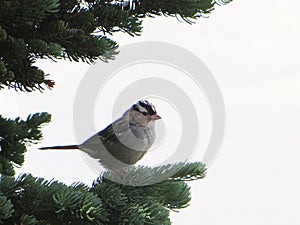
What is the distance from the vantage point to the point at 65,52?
327 centimetres

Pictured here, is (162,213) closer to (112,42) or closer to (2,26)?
(112,42)

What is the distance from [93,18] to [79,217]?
1.14m

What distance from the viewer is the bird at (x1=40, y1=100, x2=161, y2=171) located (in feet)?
13.9

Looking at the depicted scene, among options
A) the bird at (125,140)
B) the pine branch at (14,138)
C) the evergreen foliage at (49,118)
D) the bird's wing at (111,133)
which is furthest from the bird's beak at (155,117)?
the pine branch at (14,138)

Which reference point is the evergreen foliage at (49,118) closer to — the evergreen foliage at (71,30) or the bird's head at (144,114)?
the evergreen foliage at (71,30)

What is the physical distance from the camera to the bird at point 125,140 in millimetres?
4227

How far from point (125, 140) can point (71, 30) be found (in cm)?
160

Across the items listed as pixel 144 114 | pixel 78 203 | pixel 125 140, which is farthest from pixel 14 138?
pixel 144 114

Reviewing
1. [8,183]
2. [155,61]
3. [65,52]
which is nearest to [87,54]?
[65,52]

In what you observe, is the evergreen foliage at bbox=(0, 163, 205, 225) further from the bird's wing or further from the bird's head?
the bird's head

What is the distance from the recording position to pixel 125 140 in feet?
14.9

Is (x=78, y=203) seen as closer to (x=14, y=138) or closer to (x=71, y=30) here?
(x=14, y=138)

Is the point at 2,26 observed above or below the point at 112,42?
below

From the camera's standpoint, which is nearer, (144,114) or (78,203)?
(78,203)
